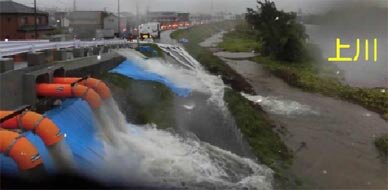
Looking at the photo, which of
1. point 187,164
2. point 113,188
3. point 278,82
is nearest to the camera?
point 113,188

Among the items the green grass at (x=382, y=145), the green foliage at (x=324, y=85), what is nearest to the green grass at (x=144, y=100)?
the green grass at (x=382, y=145)

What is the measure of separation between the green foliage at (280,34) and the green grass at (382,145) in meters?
14.9

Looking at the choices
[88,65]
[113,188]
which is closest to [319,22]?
[88,65]

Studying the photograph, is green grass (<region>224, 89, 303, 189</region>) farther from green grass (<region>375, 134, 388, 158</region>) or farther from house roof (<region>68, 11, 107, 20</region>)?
house roof (<region>68, 11, 107, 20</region>)

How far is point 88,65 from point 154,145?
3.63m

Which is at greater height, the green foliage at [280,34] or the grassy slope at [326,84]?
the green foliage at [280,34]

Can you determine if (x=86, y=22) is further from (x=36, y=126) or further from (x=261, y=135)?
(x=36, y=126)

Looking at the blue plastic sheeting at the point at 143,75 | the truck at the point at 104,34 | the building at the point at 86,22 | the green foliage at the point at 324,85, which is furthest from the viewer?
the building at the point at 86,22

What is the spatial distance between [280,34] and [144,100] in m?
17.1

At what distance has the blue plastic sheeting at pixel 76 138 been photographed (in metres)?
5.38

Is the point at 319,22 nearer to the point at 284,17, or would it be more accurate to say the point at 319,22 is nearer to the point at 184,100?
the point at 184,100

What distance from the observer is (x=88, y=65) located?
1073 cm

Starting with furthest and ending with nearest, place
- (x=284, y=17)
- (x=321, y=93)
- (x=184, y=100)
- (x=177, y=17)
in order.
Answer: (x=177, y=17) < (x=284, y=17) < (x=321, y=93) < (x=184, y=100)

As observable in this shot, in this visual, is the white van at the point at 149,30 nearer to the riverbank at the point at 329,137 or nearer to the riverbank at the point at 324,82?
the riverbank at the point at 324,82
